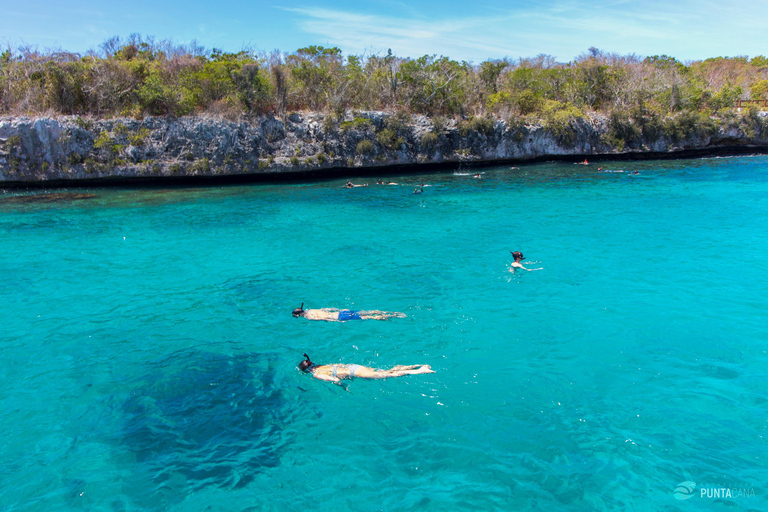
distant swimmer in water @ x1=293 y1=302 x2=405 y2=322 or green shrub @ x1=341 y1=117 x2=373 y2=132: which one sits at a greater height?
green shrub @ x1=341 y1=117 x2=373 y2=132

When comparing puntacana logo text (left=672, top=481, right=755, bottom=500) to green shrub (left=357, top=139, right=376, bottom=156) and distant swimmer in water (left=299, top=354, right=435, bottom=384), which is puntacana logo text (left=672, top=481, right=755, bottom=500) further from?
green shrub (left=357, top=139, right=376, bottom=156)

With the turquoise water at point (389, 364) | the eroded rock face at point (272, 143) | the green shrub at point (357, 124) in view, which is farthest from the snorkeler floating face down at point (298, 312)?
the green shrub at point (357, 124)

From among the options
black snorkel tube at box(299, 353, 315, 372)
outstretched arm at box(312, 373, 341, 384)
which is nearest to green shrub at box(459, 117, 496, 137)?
black snorkel tube at box(299, 353, 315, 372)

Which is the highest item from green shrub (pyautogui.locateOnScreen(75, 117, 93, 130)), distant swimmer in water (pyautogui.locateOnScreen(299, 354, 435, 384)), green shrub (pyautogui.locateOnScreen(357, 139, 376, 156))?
green shrub (pyautogui.locateOnScreen(75, 117, 93, 130))

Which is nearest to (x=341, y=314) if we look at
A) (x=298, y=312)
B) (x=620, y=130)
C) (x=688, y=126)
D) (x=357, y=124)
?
(x=298, y=312)

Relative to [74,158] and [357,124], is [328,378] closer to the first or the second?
[357,124]

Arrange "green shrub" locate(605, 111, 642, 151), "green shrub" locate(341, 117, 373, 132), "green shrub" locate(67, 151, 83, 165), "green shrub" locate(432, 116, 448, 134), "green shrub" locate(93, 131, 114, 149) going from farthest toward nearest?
"green shrub" locate(605, 111, 642, 151)
"green shrub" locate(432, 116, 448, 134)
"green shrub" locate(341, 117, 373, 132)
"green shrub" locate(93, 131, 114, 149)
"green shrub" locate(67, 151, 83, 165)
